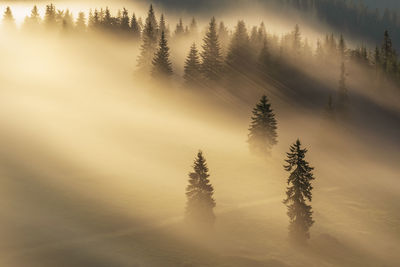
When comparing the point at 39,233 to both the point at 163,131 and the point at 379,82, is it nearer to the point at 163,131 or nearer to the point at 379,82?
the point at 163,131

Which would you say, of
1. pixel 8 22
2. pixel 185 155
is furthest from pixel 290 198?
pixel 8 22

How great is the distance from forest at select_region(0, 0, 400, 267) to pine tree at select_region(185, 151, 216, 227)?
0.14 metres

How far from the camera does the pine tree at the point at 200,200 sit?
1999 inches

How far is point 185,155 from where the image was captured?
74938mm

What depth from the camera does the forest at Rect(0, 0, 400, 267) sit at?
49.2 meters

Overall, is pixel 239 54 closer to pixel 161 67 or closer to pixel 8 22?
pixel 161 67

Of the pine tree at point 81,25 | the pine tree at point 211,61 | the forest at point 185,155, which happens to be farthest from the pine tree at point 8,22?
the pine tree at point 211,61

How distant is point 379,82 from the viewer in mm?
132250

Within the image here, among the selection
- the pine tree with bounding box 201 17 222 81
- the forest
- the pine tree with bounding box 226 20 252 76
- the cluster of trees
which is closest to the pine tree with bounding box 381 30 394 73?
the forest

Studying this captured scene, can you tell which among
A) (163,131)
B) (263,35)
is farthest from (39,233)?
(263,35)

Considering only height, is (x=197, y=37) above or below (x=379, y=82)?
above

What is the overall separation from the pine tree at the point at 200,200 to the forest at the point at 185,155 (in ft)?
0.45

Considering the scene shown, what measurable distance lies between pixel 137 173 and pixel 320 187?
2532 cm

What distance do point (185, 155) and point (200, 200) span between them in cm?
2415
